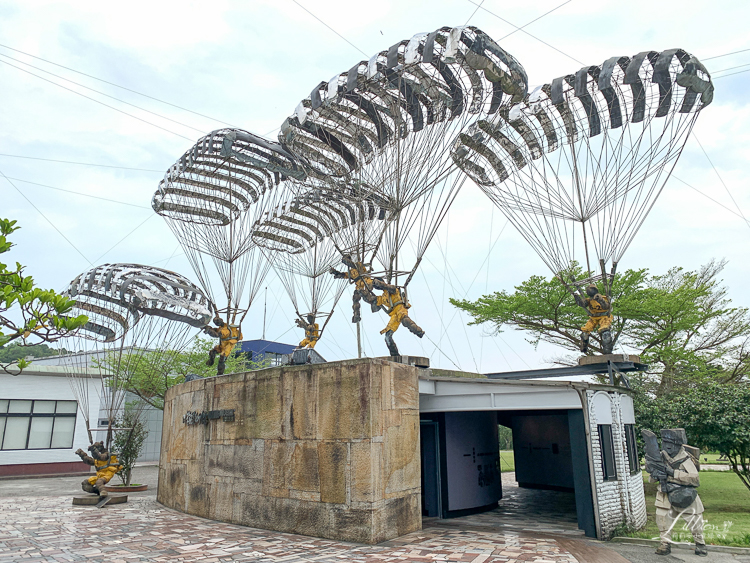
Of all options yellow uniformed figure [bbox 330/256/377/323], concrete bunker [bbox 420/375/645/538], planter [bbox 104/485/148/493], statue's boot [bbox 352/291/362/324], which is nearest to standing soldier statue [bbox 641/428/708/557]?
concrete bunker [bbox 420/375/645/538]

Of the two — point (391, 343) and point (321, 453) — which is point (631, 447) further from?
point (321, 453)

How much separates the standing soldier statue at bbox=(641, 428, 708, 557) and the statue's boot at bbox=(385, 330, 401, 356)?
17.5ft

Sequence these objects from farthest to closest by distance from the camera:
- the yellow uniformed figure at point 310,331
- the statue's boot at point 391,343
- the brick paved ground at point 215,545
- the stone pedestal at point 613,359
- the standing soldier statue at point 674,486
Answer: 1. the yellow uniformed figure at point 310,331
2. the stone pedestal at point 613,359
3. the statue's boot at point 391,343
4. the standing soldier statue at point 674,486
5. the brick paved ground at point 215,545

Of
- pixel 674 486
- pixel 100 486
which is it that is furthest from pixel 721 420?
pixel 100 486

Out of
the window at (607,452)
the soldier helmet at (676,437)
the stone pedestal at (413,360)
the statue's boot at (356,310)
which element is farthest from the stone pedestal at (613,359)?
the statue's boot at (356,310)

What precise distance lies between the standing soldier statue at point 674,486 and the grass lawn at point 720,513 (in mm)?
990

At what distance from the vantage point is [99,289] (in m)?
18.4

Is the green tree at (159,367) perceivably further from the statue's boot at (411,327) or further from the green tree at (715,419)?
the green tree at (715,419)

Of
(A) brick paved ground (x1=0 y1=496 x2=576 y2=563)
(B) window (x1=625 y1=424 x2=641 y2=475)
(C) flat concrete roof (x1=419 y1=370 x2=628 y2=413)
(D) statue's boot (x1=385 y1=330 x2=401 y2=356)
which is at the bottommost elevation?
(A) brick paved ground (x1=0 y1=496 x2=576 y2=563)

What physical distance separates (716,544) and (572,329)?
15.6 m

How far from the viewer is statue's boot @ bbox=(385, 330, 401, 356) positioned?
11.5m

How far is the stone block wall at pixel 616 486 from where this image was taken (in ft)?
29.0

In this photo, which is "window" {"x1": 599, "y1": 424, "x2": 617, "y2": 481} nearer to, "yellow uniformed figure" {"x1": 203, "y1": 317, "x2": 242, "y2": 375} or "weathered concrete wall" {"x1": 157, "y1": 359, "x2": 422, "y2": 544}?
"weathered concrete wall" {"x1": 157, "y1": 359, "x2": 422, "y2": 544}

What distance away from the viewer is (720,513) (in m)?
13.0
